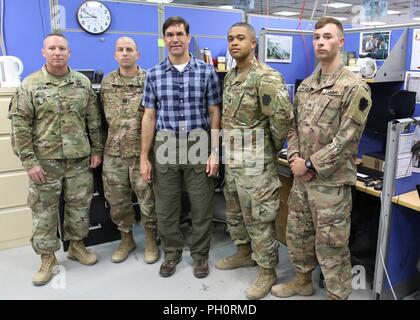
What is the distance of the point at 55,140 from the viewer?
229 cm

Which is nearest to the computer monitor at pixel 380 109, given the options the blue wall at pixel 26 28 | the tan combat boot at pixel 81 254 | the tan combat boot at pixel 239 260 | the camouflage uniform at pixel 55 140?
the tan combat boot at pixel 239 260

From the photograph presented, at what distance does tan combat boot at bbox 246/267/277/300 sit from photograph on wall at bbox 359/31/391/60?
1490 millimetres

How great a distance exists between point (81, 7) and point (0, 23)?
0.82 meters

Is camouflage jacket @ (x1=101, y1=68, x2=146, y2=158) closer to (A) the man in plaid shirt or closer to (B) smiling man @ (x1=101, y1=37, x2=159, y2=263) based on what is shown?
(B) smiling man @ (x1=101, y1=37, x2=159, y2=263)

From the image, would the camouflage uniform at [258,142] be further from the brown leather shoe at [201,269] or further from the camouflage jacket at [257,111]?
the brown leather shoe at [201,269]

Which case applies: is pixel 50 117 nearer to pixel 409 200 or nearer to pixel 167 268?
pixel 167 268

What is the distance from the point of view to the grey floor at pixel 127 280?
2246 millimetres

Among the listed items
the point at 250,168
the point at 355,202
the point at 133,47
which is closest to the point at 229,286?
the point at 250,168

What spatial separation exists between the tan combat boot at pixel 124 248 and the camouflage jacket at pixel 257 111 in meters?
1.06

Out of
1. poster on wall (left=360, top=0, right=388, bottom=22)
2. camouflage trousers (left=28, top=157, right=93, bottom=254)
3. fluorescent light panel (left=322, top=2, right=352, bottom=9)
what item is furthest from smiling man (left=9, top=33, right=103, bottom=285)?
fluorescent light panel (left=322, top=2, right=352, bottom=9)

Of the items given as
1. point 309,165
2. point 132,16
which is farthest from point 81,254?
point 132,16

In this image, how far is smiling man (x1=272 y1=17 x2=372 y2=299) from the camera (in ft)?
5.72

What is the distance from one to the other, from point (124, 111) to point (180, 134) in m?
0.44

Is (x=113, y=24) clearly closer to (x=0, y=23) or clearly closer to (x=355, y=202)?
(x=0, y=23)
